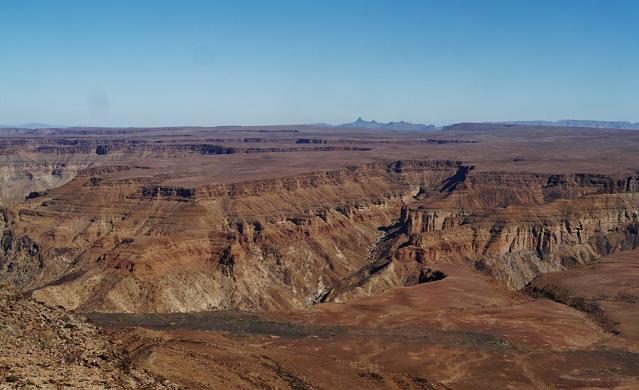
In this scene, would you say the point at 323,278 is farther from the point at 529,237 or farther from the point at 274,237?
the point at 529,237

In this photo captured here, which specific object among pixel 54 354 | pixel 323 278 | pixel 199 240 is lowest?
pixel 323 278

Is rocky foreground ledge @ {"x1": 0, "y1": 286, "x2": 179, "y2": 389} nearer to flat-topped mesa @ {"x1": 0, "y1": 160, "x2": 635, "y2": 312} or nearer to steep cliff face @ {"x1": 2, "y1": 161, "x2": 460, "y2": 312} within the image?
steep cliff face @ {"x1": 2, "y1": 161, "x2": 460, "y2": 312}

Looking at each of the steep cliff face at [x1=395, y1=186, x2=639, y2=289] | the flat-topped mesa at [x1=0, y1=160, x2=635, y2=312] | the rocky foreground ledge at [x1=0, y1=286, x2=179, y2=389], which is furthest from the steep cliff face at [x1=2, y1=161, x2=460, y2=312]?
the rocky foreground ledge at [x1=0, y1=286, x2=179, y2=389]

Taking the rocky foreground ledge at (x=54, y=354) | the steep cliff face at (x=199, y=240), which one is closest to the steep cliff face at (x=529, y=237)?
the steep cliff face at (x=199, y=240)

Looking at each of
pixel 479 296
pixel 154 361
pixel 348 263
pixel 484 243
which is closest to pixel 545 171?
pixel 484 243

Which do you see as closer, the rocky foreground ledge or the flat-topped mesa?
the rocky foreground ledge

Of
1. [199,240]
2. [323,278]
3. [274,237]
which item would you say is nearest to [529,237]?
[323,278]
